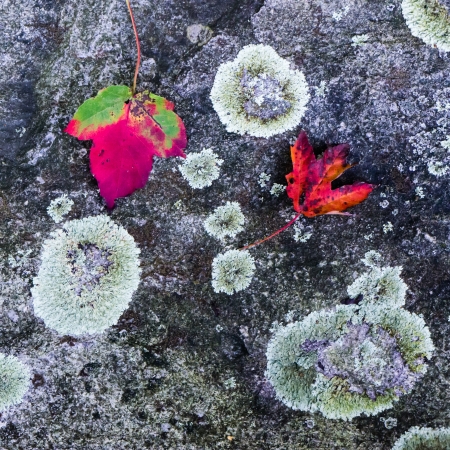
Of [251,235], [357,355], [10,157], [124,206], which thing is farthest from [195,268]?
[10,157]

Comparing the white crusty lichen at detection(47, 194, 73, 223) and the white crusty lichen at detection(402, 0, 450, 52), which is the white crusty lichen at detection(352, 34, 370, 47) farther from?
the white crusty lichen at detection(47, 194, 73, 223)

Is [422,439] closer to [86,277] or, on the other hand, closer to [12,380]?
[86,277]

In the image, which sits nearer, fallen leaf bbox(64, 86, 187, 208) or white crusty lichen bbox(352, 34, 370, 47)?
fallen leaf bbox(64, 86, 187, 208)

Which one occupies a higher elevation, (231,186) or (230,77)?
(230,77)

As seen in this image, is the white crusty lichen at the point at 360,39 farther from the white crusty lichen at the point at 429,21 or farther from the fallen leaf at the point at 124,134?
the fallen leaf at the point at 124,134

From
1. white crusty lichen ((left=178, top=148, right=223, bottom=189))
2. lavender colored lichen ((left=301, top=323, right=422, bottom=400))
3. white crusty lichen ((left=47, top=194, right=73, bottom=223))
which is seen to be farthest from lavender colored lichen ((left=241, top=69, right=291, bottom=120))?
lavender colored lichen ((left=301, top=323, right=422, bottom=400))

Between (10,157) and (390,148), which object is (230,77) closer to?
(390,148)

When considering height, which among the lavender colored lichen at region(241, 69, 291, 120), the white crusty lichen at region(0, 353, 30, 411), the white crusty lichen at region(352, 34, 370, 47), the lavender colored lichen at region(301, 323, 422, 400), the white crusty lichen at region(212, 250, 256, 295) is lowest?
the lavender colored lichen at region(301, 323, 422, 400)
